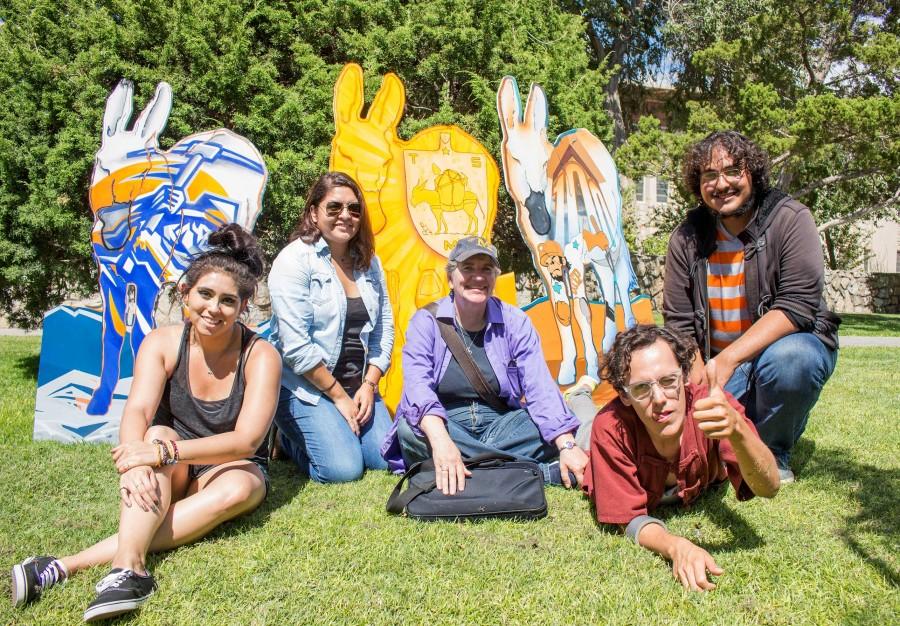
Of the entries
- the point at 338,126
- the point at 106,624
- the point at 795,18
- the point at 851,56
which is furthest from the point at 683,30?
the point at 106,624

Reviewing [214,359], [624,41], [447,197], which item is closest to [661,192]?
[624,41]

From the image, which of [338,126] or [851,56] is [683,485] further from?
[851,56]

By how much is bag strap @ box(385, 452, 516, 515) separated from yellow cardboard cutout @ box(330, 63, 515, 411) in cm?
183

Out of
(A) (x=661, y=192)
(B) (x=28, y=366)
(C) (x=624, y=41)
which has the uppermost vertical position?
(C) (x=624, y=41)

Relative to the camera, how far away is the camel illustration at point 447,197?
17.9ft

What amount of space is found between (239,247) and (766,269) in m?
2.65

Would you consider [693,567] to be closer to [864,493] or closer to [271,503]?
[864,493]

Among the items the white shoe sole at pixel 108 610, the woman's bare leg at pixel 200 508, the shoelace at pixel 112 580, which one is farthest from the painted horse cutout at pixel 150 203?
the white shoe sole at pixel 108 610

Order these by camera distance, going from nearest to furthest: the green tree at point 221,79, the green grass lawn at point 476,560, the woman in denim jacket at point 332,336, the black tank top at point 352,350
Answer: the green grass lawn at point 476,560, the woman in denim jacket at point 332,336, the black tank top at point 352,350, the green tree at point 221,79

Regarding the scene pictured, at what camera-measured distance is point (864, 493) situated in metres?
3.40

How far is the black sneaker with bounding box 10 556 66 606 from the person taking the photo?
226 centimetres

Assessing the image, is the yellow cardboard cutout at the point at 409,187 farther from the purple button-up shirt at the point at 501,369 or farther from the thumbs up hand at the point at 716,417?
the thumbs up hand at the point at 716,417

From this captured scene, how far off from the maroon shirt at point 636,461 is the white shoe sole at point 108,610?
5.74 feet

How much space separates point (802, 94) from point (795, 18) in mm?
1587
